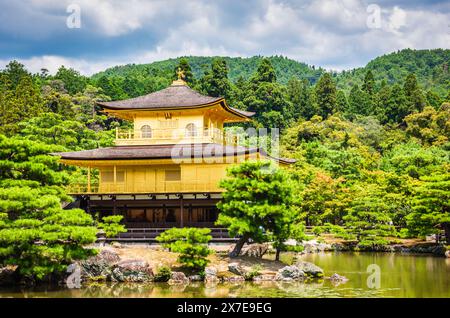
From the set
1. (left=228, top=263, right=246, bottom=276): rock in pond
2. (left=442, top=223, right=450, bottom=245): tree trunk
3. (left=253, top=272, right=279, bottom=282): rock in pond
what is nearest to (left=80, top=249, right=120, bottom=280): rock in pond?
(left=228, top=263, right=246, bottom=276): rock in pond

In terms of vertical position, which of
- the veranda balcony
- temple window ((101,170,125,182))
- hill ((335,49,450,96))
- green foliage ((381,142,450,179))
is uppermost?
hill ((335,49,450,96))

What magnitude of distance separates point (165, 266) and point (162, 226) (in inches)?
305

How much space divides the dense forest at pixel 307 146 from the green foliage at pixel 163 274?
9.91 ft

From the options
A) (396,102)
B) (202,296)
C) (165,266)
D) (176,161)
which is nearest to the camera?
(202,296)

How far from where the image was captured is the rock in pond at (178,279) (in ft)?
71.7

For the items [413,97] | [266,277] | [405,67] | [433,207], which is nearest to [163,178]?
[266,277]

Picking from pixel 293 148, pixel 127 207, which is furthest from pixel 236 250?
pixel 293 148

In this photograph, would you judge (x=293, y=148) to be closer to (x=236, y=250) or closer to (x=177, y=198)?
(x=177, y=198)

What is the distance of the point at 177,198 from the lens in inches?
1169

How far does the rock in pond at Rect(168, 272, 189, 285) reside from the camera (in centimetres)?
2184

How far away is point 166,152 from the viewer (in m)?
29.4

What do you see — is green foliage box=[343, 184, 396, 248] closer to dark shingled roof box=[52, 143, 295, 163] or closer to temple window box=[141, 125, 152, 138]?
dark shingled roof box=[52, 143, 295, 163]

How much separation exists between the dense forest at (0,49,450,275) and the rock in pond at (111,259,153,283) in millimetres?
1988

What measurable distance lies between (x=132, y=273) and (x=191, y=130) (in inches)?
425
